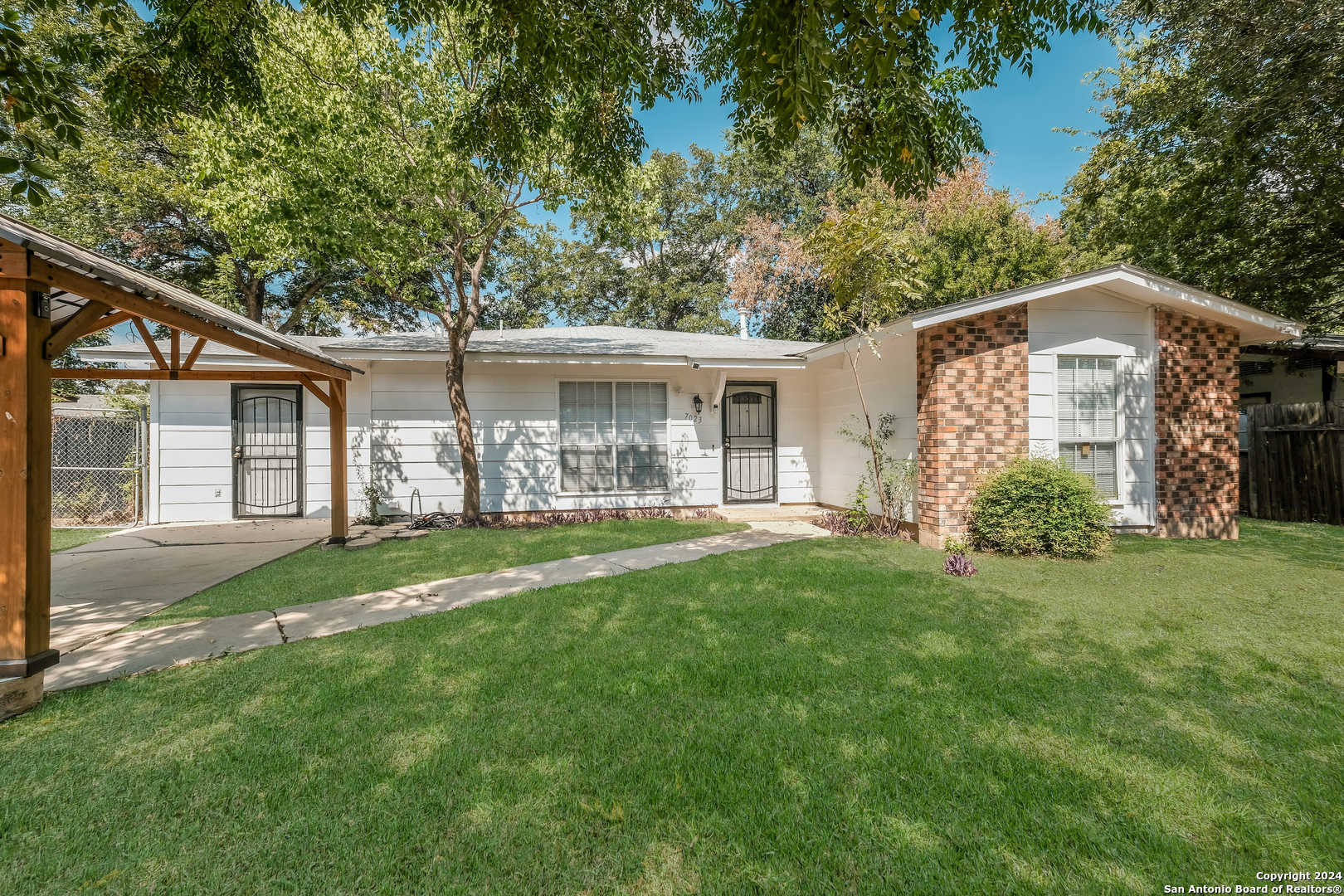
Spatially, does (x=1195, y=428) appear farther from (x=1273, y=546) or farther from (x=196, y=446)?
(x=196, y=446)

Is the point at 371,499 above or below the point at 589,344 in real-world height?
below

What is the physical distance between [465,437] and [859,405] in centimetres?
626

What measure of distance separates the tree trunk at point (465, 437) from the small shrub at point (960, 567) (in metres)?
6.69

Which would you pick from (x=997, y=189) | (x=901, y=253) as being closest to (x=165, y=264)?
(x=901, y=253)

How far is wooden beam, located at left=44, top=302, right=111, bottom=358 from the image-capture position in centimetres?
→ 304

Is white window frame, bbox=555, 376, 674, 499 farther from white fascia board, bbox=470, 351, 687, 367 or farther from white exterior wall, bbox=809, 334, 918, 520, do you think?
white exterior wall, bbox=809, 334, 918, 520

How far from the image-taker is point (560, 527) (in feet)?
27.8

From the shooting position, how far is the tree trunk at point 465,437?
8625mm

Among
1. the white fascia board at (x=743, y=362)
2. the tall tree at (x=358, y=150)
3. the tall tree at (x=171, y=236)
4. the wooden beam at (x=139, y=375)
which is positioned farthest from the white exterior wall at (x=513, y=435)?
the tall tree at (x=171, y=236)

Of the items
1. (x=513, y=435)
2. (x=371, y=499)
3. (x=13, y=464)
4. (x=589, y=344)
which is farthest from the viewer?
(x=589, y=344)

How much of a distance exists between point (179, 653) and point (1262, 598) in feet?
26.9

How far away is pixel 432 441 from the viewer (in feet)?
30.1

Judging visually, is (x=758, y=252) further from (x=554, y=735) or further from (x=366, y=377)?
(x=554, y=735)

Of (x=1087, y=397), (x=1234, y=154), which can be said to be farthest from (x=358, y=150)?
(x=1234, y=154)
